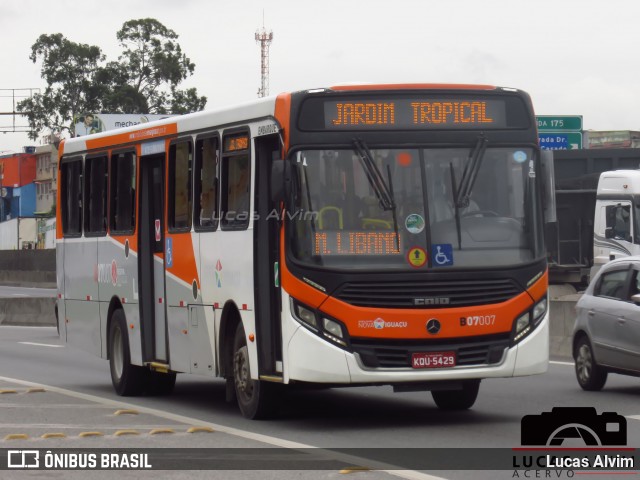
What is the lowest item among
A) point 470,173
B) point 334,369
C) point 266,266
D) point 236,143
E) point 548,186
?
point 334,369

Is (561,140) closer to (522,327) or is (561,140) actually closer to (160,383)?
(160,383)

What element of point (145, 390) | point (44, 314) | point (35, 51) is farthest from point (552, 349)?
point (35, 51)

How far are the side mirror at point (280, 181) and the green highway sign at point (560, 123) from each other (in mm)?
28316

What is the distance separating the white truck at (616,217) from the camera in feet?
100

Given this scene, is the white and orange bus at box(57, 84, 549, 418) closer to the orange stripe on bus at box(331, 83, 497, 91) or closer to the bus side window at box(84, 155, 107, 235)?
the orange stripe on bus at box(331, 83, 497, 91)

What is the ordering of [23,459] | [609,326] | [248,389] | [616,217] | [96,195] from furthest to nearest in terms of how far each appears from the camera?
[616,217]
[96,195]
[609,326]
[248,389]
[23,459]

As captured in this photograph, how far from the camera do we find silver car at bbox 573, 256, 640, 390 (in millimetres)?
16359

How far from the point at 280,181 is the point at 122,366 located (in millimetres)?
5644

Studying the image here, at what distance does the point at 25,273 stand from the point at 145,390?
52644 mm

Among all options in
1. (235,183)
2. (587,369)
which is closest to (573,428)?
(235,183)

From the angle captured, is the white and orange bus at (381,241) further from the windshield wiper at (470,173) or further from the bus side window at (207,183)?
the bus side window at (207,183)

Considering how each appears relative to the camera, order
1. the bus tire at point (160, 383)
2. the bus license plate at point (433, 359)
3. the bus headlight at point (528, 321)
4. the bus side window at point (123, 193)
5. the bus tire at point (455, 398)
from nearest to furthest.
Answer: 1. the bus license plate at point (433, 359)
2. the bus headlight at point (528, 321)
3. the bus tire at point (455, 398)
4. the bus side window at point (123, 193)
5. the bus tire at point (160, 383)

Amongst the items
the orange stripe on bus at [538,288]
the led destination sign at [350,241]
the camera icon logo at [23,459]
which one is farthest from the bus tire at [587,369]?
the camera icon logo at [23,459]

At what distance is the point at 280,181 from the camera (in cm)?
1280
